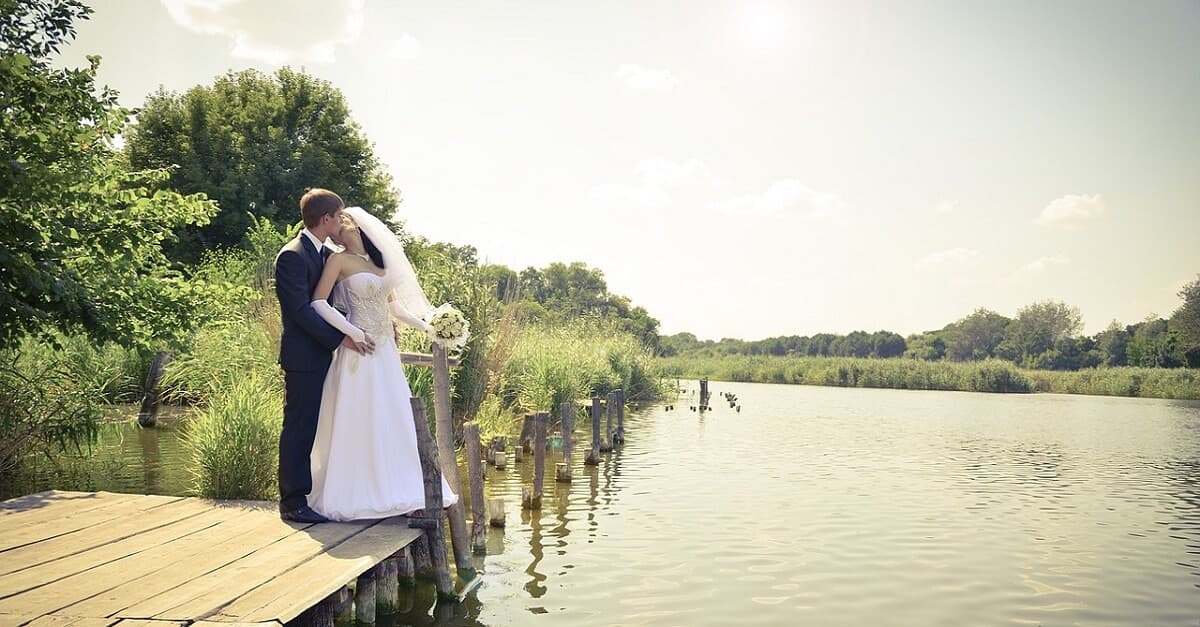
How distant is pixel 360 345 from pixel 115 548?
1869 mm

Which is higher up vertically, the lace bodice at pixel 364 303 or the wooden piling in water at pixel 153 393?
the lace bodice at pixel 364 303

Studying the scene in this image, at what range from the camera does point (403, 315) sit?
21.3 ft

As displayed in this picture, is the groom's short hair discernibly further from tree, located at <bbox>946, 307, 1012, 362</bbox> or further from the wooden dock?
tree, located at <bbox>946, 307, 1012, 362</bbox>

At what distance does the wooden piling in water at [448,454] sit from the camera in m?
6.67

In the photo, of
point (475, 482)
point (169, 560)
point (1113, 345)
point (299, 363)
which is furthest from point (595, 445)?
point (1113, 345)

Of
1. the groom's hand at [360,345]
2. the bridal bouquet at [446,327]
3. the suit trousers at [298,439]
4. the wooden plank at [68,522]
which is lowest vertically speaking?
the wooden plank at [68,522]

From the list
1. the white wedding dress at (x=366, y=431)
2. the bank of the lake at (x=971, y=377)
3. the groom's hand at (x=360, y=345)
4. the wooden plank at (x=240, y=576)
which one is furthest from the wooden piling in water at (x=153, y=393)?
the bank of the lake at (x=971, y=377)

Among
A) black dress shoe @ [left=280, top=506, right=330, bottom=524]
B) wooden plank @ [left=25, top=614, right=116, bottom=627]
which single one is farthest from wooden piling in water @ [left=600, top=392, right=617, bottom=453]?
wooden plank @ [left=25, top=614, right=116, bottom=627]

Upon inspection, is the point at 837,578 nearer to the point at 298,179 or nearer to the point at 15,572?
the point at 15,572

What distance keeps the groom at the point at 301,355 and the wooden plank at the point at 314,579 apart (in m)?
0.62

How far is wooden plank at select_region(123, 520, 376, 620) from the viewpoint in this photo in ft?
12.9

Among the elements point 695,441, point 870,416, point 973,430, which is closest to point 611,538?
point 695,441

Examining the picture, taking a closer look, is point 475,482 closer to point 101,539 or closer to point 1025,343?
point 101,539

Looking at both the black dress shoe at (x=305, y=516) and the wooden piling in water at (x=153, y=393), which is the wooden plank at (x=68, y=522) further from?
the wooden piling in water at (x=153, y=393)
